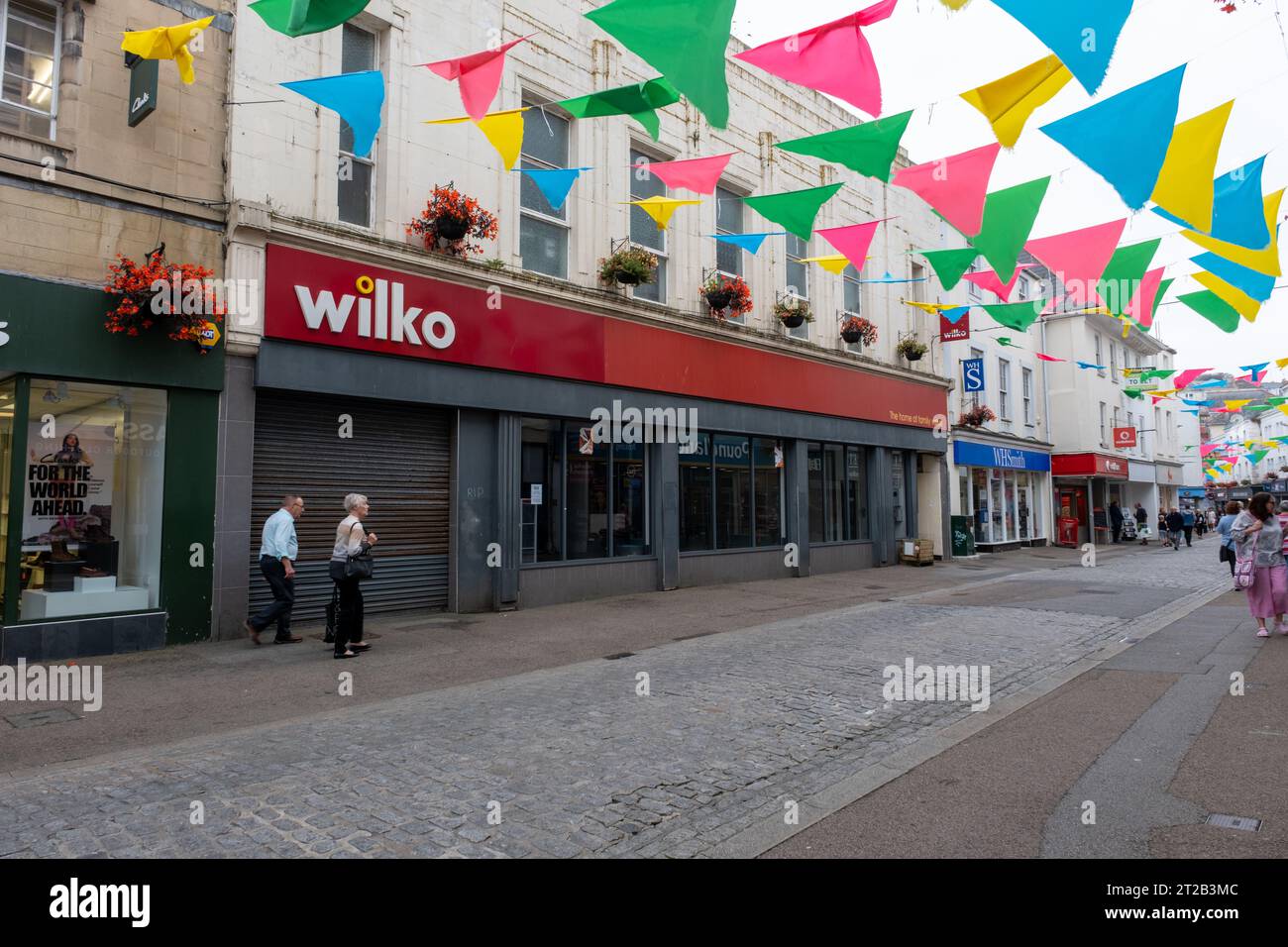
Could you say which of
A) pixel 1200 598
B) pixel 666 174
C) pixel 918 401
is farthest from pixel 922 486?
pixel 666 174

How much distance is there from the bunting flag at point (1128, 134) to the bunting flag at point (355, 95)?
650 centimetres

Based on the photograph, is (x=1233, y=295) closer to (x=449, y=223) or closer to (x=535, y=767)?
(x=449, y=223)

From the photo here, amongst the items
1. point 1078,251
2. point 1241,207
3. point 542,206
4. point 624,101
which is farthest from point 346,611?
point 1241,207

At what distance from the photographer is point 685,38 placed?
6.29 m

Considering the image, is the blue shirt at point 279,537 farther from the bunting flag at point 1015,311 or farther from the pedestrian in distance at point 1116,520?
the pedestrian in distance at point 1116,520

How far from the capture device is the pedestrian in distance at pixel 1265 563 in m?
9.37

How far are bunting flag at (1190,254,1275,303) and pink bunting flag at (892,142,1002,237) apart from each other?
10.8 feet

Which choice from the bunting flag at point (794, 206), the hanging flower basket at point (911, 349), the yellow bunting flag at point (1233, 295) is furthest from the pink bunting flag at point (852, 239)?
the hanging flower basket at point (911, 349)

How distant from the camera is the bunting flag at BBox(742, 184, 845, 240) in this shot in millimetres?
9367

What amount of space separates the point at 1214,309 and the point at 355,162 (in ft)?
41.4

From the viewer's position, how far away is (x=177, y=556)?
347 inches

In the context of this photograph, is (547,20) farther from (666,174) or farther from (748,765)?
(748,765)

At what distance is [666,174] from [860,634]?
626 cm

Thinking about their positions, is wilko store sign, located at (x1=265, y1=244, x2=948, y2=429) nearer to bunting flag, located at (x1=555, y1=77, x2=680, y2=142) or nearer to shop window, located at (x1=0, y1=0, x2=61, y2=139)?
shop window, located at (x1=0, y1=0, x2=61, y2=139)
